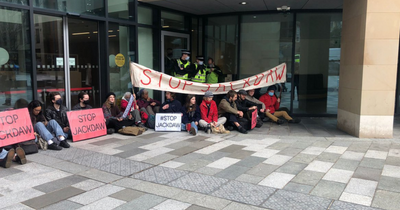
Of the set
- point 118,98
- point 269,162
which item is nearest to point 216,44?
point 118,98

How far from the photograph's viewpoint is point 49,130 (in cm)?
711

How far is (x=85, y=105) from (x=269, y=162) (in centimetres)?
466

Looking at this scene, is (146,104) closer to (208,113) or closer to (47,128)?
(208,113)

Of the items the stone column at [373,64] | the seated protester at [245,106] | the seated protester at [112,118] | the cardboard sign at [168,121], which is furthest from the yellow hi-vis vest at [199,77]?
the stone column at [373,64]

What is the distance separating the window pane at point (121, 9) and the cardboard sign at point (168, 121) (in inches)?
125

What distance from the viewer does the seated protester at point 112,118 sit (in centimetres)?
838

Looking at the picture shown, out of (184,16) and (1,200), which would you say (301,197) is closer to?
(1,200)

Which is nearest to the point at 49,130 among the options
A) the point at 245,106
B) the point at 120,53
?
the point at 120,53

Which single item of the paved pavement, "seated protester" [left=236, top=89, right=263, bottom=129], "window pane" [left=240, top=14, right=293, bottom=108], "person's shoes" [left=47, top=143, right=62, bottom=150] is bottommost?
the paved pavement

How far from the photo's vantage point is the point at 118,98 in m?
9.89

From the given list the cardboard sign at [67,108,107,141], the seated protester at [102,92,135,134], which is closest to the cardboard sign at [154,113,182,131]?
the seated protester at [102,92,135,134]

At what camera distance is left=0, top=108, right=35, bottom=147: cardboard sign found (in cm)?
616

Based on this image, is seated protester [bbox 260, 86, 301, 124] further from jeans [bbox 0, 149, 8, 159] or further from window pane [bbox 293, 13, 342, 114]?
jeans [bbox 0, 149, 8, 159]

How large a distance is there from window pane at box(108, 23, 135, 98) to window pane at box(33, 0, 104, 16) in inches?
23.5
